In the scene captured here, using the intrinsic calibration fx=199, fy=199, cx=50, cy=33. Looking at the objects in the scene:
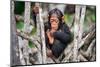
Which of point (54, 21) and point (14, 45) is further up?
point (54, 21)

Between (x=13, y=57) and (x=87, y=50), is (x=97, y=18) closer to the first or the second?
(x=87, y=50)

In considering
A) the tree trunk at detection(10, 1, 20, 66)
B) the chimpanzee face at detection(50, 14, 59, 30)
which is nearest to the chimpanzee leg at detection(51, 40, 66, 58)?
the chimpanzee face at detection(50, 14, 59, 30)

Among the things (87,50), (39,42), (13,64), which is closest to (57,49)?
(39,42)

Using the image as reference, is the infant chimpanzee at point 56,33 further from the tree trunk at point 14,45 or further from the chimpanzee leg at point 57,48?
the tree trunk at point 14,45

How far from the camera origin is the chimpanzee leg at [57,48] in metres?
2.43

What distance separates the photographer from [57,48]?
2445 millimetres

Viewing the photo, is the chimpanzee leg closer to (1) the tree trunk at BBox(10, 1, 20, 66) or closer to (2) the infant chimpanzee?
(2) the infant chimpanzee

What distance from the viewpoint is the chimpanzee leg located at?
2432 mm

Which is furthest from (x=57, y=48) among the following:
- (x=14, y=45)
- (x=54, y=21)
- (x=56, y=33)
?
(x=14, y=45)

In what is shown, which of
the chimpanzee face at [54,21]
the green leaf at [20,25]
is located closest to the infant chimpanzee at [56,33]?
the chimpanzee face at [54,21]

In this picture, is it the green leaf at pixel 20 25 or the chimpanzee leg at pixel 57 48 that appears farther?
the chimpanzee leg at pixel 57 48

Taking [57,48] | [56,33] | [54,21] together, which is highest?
[54,21]

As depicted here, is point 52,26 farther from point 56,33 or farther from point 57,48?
point 57,48

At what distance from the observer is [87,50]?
2.56 m
